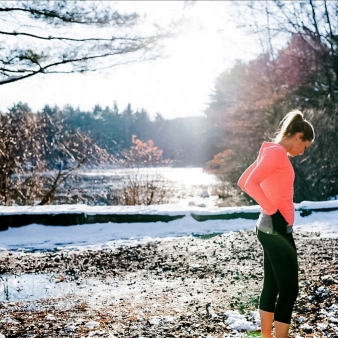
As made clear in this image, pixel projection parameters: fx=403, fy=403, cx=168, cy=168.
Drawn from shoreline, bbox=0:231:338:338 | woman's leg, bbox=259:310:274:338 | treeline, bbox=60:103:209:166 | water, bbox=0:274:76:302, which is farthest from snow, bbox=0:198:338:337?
treeline, bbox=60:103:209:166

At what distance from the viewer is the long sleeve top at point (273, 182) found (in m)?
2.48

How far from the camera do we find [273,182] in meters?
2.54

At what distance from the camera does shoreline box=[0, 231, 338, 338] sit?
3330 mm

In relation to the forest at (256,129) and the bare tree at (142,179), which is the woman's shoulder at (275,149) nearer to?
the forest at (256,129)

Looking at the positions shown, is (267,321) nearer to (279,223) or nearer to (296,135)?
(279,223)

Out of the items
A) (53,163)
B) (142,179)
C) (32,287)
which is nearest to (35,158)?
(53,163)

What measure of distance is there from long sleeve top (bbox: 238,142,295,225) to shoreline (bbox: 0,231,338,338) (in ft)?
4.08

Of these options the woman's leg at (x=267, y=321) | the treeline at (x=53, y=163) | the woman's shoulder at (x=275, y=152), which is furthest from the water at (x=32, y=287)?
the treeline at (x=53, y=163)

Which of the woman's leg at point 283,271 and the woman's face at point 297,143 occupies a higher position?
the woman's face at point 297,143

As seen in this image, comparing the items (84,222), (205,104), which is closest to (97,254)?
(84,222)

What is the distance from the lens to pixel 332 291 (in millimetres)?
3998

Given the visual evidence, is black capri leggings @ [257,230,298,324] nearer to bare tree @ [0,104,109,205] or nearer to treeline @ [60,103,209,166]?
bare tree @ [0,104,109,205]

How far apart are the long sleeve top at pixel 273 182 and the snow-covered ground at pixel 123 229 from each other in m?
4.70

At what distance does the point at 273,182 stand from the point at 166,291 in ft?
7.71
